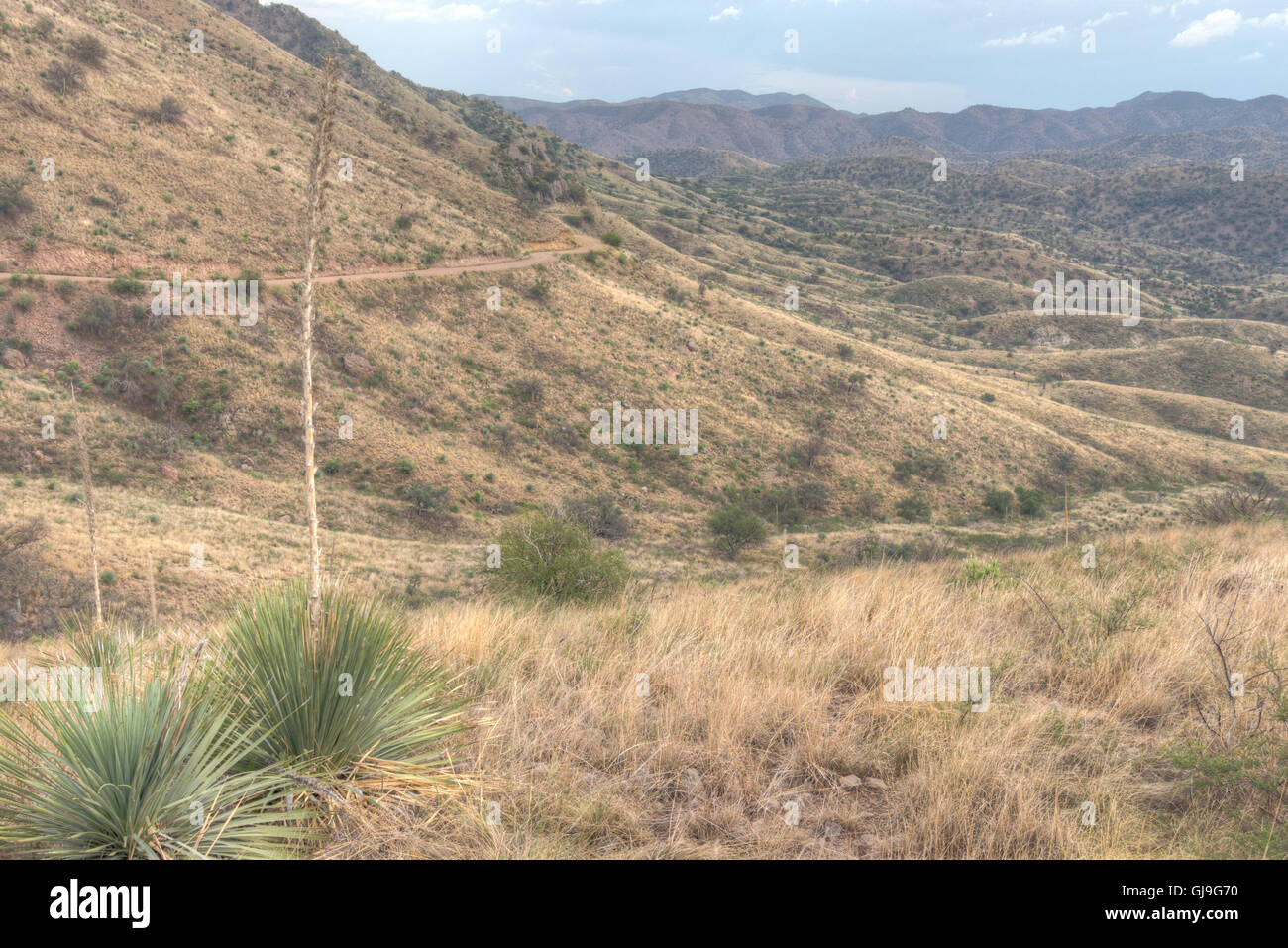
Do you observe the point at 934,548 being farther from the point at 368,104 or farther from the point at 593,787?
the point at 368,104

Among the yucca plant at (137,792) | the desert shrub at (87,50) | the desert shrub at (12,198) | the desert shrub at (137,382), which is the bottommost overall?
the yucca plant at (137,792)

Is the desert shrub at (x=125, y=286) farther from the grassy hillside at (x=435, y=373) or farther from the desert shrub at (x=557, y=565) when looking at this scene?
the desert shrub at (x=557, y=565)

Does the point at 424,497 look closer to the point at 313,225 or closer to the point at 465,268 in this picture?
the point at 465,268

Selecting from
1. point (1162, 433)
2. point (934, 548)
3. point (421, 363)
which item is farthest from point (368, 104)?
point (1162, 433)

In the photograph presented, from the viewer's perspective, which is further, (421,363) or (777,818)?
(421,363)

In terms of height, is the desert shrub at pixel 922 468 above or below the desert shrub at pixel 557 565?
above

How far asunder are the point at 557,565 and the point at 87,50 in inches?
1620

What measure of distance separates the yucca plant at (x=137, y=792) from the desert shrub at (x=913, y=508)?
1220 inches

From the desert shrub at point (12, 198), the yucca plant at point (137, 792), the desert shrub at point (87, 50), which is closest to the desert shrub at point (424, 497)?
the desert shrub at point (12, 198)

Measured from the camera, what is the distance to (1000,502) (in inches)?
1282

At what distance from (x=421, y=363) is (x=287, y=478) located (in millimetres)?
9122

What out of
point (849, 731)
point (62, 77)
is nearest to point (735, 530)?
point (849, 731)

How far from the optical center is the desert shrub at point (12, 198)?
2664 centimetres

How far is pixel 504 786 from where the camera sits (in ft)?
8.95
